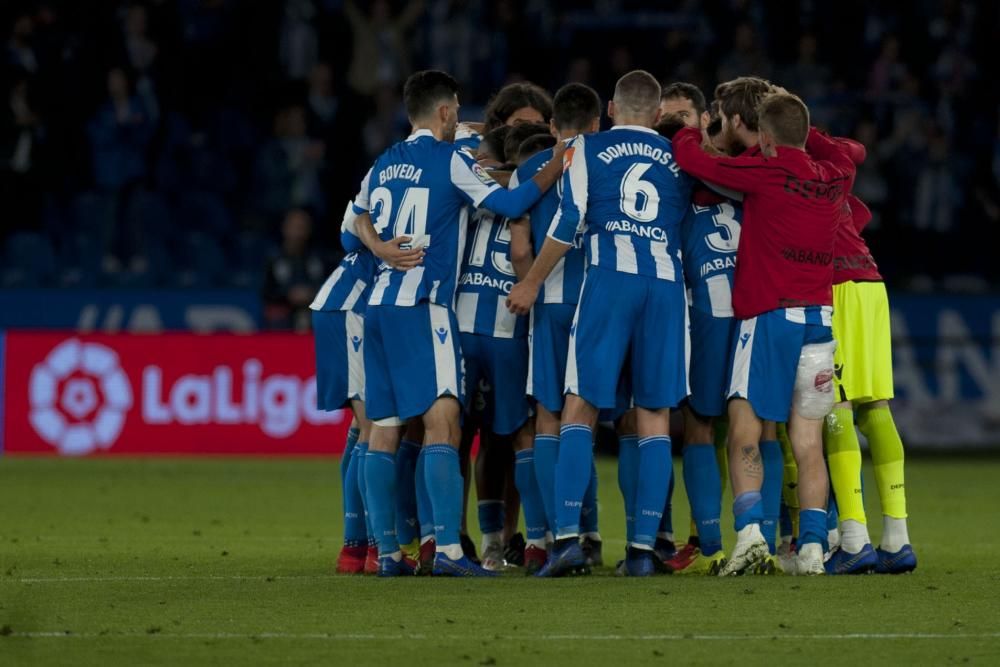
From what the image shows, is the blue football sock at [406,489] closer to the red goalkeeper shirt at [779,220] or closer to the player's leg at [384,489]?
the player's leg at [384,489]

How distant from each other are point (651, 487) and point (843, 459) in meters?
1.08

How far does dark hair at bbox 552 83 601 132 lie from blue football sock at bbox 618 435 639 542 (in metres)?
1.56

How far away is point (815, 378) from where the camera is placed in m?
8.62

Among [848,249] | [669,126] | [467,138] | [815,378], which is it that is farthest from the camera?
[467,138]

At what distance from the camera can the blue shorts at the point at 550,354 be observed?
873 cm

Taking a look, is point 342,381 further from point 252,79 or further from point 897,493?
point 252,79

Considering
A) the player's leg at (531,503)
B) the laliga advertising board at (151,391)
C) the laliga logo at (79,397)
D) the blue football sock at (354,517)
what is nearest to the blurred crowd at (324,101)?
the laliga advertising board at (151,391)

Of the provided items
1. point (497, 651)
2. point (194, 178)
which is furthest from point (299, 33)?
point (497, 651)

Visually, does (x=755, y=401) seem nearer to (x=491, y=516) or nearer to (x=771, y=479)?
(x=771, y=479)

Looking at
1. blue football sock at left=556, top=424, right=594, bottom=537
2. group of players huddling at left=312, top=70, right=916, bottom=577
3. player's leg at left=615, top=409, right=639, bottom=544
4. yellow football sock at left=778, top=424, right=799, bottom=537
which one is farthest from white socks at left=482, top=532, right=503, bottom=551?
yellow football sock at left=778, top=424, right=799, bottom=537

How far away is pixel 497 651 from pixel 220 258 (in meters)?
13.3

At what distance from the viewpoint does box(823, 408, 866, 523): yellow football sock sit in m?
8.83

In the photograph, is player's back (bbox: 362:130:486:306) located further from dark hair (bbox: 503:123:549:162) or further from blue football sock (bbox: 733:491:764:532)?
→ blue football sock (bbox: 733:491:764:532)

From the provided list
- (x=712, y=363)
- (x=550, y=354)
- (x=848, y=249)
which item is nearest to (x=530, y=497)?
(x=550, y=354)
